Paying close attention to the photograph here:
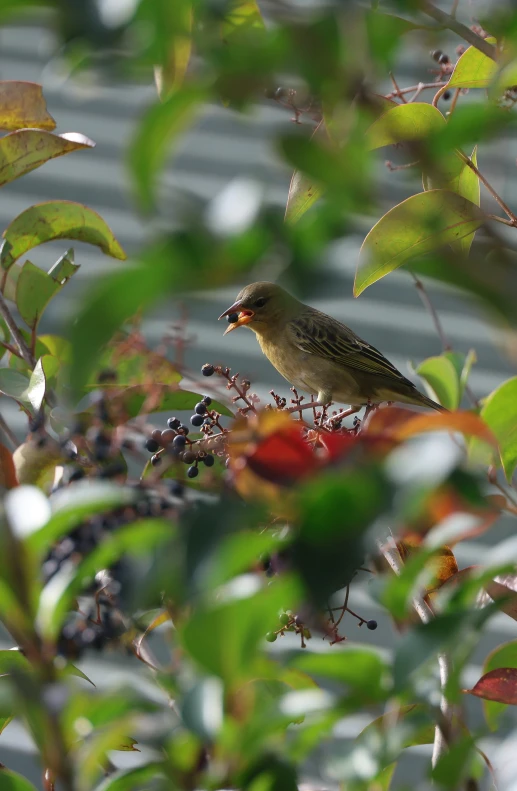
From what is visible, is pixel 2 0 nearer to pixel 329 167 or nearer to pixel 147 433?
pixel 329 167

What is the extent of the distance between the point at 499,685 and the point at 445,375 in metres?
0.73

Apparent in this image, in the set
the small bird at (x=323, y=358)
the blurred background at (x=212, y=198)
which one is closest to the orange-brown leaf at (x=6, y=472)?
the small bird at (x=323, y=358)

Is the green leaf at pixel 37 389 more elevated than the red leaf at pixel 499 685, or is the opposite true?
the green leaf at pixel 37 389

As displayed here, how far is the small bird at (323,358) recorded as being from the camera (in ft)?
11.2

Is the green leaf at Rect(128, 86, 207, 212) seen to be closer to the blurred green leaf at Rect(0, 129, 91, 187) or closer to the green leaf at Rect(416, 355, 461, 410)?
the blurred green leaf at Rect(0, 129, 91, 187)

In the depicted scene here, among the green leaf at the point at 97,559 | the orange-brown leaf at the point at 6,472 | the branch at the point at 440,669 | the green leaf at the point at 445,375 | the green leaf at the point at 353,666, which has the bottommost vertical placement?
the green leaf at the point at 445,375

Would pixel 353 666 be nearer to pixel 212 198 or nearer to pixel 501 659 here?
pixel 501 659

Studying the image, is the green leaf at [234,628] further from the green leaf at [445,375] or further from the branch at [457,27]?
the green leaf at [445,375]

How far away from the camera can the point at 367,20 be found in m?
0.64

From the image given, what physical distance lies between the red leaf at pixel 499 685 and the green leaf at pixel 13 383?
2.29ft

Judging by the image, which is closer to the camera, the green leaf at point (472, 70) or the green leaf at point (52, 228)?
the green leaf at point (472, 70)

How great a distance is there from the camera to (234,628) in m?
0.64

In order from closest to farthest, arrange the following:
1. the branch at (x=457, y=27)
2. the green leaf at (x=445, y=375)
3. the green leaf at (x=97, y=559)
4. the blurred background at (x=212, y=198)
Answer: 1. the green leaf at (x=97, y=559)
2. the branch at (x=457, y=27)
3. the green leaf at (x=445, y=375)
4. the blurred background at (x=212, y=198)

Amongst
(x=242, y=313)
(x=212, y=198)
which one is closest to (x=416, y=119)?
(x=242, y=313)
